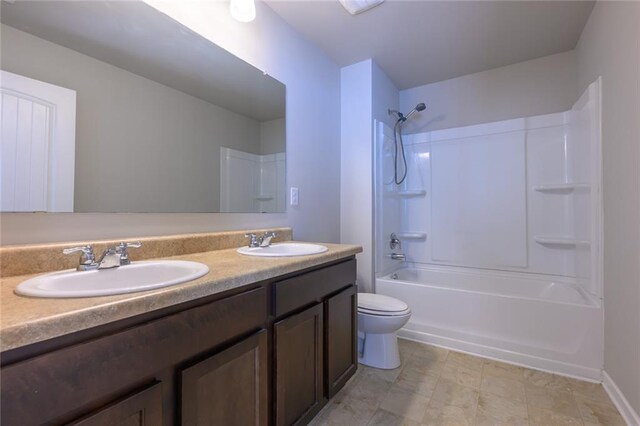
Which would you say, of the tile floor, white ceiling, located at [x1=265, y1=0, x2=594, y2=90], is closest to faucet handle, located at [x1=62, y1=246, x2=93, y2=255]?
the tile floor

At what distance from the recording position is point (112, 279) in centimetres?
95

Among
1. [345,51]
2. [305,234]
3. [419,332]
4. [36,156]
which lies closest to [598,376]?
[419,332]

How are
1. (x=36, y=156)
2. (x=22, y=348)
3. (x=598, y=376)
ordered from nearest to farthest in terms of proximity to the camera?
(x=22, y=348), (x=36, y=156), (x=598, y=376)

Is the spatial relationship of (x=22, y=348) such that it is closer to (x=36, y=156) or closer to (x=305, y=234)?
(x=36, y=156)

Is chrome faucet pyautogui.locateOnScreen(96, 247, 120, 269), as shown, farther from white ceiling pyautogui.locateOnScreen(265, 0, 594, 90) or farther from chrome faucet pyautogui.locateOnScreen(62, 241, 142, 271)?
white ceiling pyautogui.locateOnScreen(265, 0, 594, 90)

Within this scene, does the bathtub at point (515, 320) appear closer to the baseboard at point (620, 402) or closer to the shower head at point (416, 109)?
the baseboard at point (620, 402)

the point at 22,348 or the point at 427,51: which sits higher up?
the point at 427,51

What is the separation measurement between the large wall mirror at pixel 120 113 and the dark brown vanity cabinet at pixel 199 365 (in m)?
0.64

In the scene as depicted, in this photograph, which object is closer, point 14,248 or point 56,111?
point 14,248

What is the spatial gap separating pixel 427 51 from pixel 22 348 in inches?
A: 110

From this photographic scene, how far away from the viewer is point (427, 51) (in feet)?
7.69

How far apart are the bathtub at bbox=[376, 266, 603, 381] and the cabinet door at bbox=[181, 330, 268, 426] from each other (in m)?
1.63

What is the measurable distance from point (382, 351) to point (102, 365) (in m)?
1.67

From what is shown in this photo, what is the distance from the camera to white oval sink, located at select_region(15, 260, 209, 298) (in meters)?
0.67
